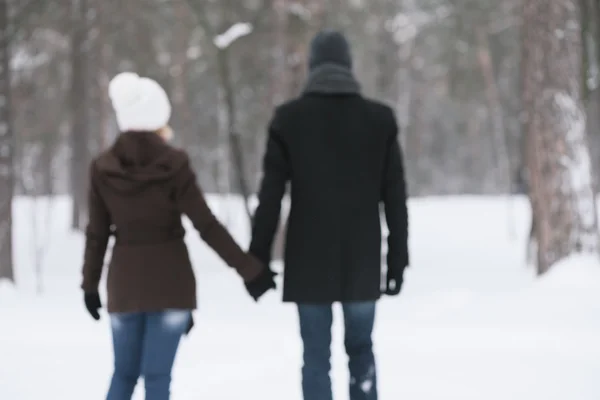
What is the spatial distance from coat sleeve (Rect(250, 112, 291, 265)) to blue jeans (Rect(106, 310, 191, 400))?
1.73 ft

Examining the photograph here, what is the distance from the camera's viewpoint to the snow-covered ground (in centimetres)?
607

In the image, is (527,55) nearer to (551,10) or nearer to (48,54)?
(551,10)

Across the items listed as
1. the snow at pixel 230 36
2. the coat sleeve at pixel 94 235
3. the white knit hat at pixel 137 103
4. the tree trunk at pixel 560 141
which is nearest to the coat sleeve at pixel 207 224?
the white knit hat at pixel 137 103

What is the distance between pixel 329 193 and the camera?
13.9 ft

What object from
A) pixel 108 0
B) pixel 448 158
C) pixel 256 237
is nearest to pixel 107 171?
pixel 256 237

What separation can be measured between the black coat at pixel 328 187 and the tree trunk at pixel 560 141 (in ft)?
18.7

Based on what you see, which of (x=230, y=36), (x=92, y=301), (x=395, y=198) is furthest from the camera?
(x=230, y=36)

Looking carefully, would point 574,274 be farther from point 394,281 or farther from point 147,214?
point 147,214

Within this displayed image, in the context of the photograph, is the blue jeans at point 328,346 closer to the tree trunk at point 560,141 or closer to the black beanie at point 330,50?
the black beanie at point 330,50

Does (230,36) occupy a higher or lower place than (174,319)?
higher

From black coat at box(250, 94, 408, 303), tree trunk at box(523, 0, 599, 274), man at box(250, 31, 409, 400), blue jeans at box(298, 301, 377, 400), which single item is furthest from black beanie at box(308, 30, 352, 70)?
tree trunk at box(523, 0, 599, 274)

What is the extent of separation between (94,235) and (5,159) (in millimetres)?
7792

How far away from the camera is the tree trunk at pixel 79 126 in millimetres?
19100

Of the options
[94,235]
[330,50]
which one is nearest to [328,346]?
[94,235]
